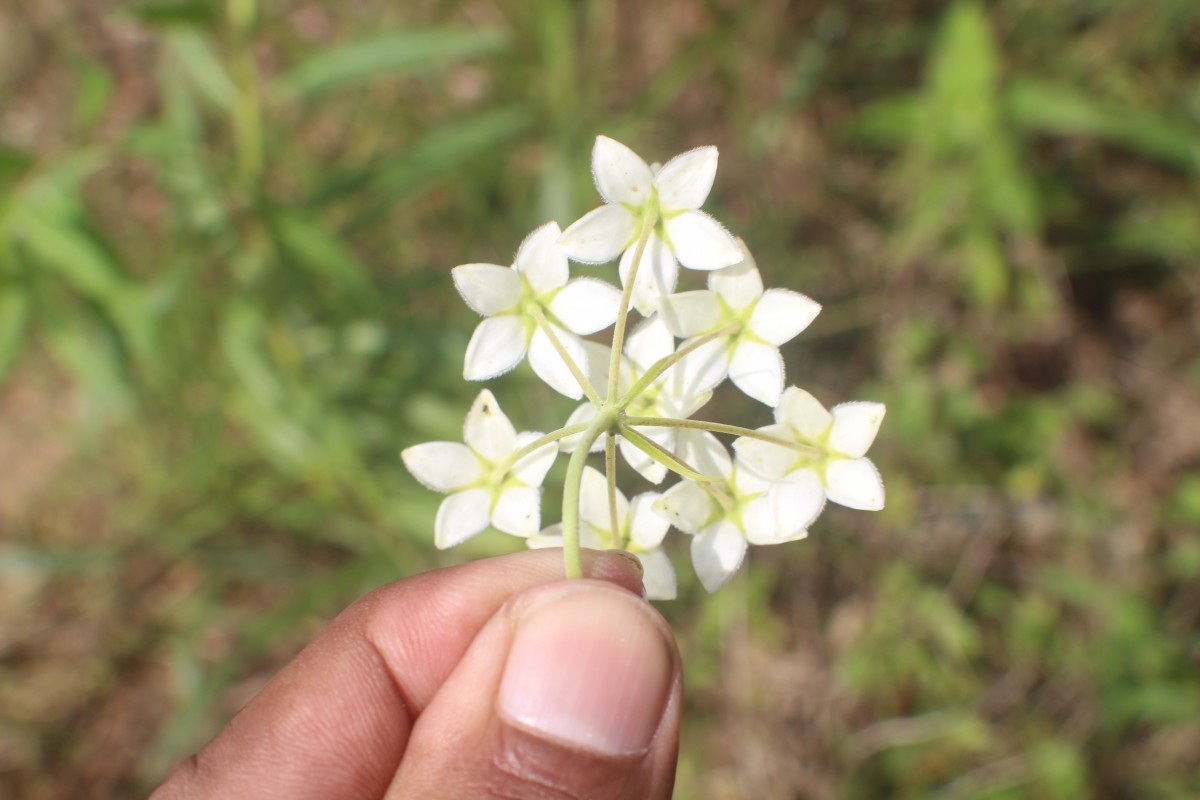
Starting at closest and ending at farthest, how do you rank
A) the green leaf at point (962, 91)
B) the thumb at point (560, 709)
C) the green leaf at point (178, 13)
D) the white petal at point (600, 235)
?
the thumb at point (560, 709) → the white petal at point (600, 235) → the green leaf at point (178, 13) → the green leaf at point (962, 91)

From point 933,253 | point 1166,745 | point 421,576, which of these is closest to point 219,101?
point 421,576

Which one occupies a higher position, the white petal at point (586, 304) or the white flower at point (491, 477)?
the white petal at point (586, 304)

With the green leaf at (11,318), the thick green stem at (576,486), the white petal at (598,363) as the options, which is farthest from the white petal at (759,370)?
the green leaf at (11,318)

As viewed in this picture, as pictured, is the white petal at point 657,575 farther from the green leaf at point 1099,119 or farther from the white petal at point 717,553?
the green leaf at point 1099,119

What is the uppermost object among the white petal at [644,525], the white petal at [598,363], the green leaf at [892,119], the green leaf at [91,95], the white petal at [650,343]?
the green leaf at [892,119]

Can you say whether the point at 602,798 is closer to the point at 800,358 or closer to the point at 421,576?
the point at 421,576

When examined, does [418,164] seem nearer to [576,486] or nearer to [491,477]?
[491,477]
